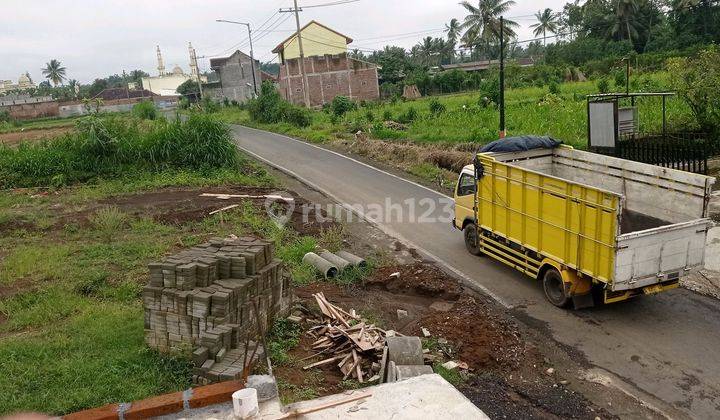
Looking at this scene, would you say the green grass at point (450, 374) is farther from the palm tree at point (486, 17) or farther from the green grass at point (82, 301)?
the palm tree at point (486, 17)

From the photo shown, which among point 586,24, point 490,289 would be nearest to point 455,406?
point 490,289

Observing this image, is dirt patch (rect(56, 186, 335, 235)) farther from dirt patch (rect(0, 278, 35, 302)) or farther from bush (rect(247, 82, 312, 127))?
bush (rect(247, 82, 312, 127))

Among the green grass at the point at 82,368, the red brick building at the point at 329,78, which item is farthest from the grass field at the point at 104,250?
the red brick building at the point at 329,78

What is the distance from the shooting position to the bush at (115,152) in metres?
22.3

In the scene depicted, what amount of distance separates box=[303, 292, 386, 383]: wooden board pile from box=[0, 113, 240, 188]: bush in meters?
15.3

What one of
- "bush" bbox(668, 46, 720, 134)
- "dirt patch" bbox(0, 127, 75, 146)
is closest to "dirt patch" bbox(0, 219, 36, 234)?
"bush" bbox(668, 46, 720, 134)

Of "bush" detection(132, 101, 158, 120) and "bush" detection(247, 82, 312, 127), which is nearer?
"bush" detection(247, 82, 312, 127)

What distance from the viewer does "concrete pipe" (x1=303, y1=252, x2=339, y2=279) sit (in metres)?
11.3

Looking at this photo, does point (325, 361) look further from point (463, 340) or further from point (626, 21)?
point (626, 21)

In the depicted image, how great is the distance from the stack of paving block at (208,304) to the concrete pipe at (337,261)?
3.00 m

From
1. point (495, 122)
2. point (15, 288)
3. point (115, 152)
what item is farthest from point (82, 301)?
point (495, 122)

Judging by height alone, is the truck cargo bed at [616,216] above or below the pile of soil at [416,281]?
above

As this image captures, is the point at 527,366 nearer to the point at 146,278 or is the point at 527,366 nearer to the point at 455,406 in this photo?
the point at 455,406

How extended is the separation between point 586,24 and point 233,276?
65.9 metres
